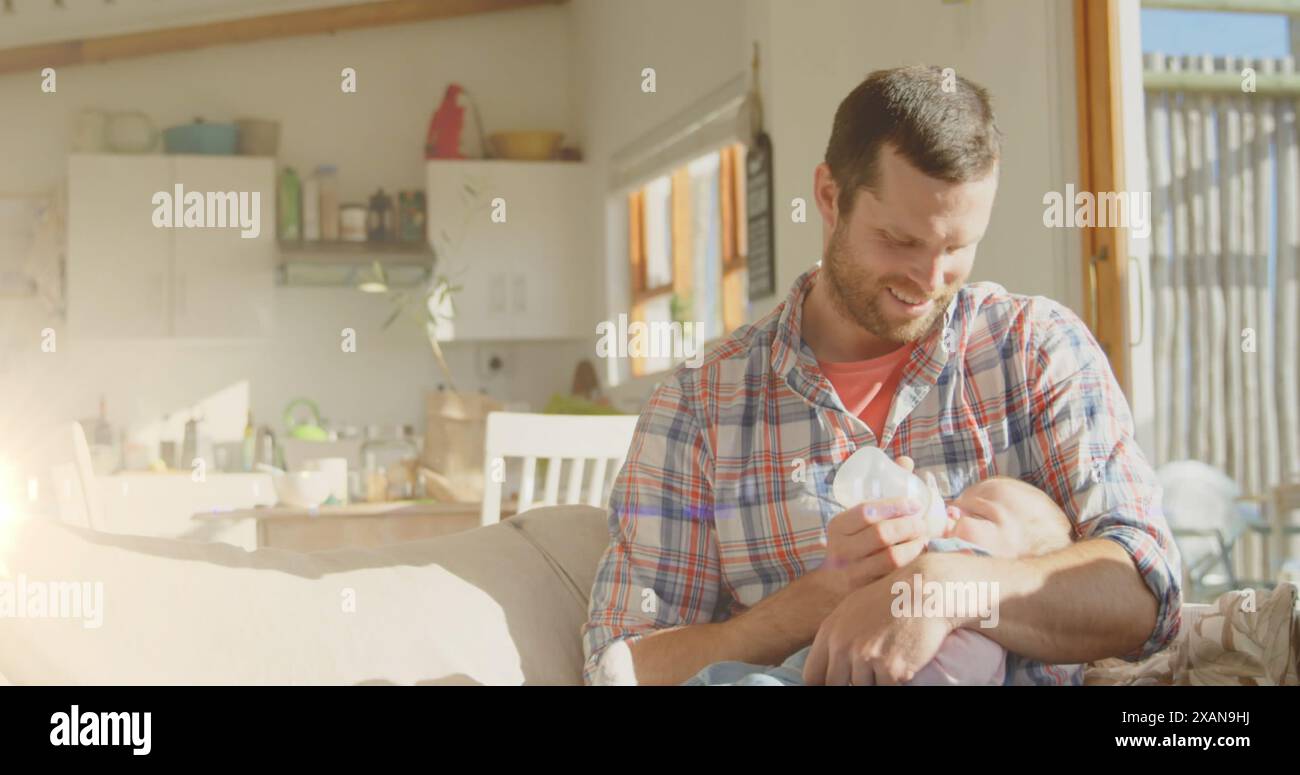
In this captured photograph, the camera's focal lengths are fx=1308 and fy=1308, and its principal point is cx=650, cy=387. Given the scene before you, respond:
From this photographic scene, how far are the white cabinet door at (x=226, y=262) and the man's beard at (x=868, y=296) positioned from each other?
16.2 ft

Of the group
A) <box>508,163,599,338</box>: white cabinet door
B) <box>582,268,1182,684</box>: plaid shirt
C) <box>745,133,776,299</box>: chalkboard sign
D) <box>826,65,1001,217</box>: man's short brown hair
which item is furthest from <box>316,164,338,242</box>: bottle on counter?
<box>826,65,1001,217</box>: man's short brown hair

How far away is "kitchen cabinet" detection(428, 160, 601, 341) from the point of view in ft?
20.3

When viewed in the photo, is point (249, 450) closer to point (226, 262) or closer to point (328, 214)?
point (226, 262)

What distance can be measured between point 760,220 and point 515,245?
2251 mm

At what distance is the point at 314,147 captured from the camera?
634 centimetres

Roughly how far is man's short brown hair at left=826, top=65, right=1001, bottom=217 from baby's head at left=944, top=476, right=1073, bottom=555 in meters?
0.34

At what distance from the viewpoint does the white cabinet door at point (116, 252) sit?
5887 millimetres

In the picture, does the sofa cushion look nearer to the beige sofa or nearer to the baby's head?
the beige sofa

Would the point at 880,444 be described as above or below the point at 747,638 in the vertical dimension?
above

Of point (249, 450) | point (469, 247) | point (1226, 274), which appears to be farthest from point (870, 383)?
point (469, 247)

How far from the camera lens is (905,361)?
1534 millimetres

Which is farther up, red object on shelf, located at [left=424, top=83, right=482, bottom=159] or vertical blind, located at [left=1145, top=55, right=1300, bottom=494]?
red object on shelf, located at [left=424, top=83, right=482, bottom=159]

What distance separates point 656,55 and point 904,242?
4.01m

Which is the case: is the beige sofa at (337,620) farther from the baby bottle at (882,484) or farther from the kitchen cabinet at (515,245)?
the kitchen cabinet at (515,245)
